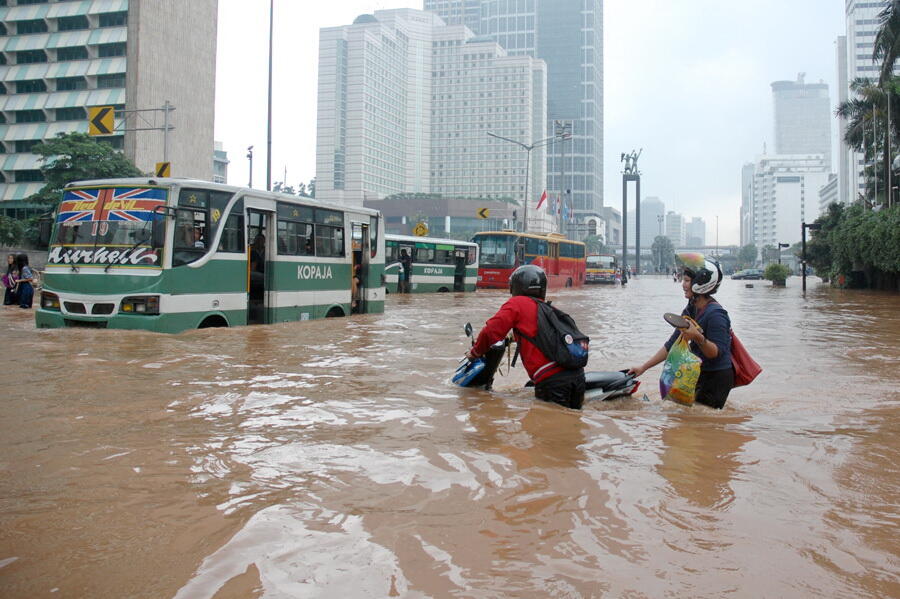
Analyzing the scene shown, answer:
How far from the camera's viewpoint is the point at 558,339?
18.8ft

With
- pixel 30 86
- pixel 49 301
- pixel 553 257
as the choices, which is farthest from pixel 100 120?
pixel 30 86

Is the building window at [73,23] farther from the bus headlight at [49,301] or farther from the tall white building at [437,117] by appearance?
the tall white building at [437,117]

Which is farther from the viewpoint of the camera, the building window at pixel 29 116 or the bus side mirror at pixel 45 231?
the building window at pixel 29 116

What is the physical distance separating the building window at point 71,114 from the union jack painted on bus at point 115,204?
189 ft

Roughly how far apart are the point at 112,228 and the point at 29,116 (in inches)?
2453

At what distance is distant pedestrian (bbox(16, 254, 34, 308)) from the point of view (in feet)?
52.3

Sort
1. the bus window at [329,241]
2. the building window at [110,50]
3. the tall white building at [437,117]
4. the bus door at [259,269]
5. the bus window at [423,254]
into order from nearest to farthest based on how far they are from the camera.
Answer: the bus door at [259,269] → the bus window at [329,241] → the bus window at [423,254] → the building window at [110,50] → the tall white building at [437,117]

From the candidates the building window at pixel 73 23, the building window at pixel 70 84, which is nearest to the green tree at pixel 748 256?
the building window at pixel 70 84

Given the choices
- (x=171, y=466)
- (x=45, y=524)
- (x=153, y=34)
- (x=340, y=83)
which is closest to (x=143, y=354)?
(x=171, y=466)

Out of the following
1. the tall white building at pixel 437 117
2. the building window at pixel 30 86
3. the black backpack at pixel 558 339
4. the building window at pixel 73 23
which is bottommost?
the black backpack at pixel 558 339

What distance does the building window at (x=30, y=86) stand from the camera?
207ft

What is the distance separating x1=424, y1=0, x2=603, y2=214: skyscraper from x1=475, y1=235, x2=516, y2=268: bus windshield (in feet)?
442

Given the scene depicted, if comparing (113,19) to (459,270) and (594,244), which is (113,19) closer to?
(459,270)

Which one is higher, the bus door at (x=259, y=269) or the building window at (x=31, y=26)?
the building window at (x=31, y=26)
